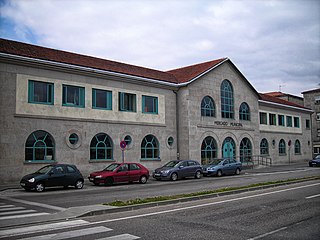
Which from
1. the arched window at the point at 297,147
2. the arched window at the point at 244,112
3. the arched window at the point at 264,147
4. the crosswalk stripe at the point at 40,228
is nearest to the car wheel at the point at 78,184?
the crosswalk stripe at the point at 40,228

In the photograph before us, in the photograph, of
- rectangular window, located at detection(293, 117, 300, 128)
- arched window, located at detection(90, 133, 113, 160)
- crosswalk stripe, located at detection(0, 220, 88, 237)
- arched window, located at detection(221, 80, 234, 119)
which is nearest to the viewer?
crosswalk stripe, located at detection(0, 220, 88, 237)

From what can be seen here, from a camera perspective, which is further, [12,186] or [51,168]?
[12,186]

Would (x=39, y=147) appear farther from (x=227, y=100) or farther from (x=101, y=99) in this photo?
(x=227, y=100)

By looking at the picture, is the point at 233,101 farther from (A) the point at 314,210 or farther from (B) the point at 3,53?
(A) the point at 314,210

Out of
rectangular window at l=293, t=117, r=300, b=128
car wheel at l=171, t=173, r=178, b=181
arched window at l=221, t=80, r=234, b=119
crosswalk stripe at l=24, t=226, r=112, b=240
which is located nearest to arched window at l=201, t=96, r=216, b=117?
arched window at l=221, t=80, r=234, b=119

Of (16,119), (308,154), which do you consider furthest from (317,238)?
(308,154)

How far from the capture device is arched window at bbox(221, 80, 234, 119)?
118 feet

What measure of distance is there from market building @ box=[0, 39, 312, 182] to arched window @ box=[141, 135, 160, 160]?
8 centimetres

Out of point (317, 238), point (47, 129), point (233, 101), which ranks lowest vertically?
point (317, 238)

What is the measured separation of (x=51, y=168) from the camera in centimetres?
1873

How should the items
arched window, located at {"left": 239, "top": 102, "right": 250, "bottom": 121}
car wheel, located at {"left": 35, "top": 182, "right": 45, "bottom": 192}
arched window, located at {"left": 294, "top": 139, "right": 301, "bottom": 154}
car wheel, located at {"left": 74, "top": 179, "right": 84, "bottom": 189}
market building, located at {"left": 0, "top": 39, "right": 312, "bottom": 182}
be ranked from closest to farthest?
car wheel, located at {"left": 35, "top": 182, "right": 45, "bottom": 192}
car wheel, located at {"left": 74, "top": 179, "right": 84, "bottom": 189}
market building, located at {"left": 0, "top": 39, "right": 312, "bottom": 182}
arched window, located at {"left": 239, "top": 102, "right": 250, "bottom": 121}
arched window, located at {"left": 294, "top": 139, "right": 301, "bottom": 154}

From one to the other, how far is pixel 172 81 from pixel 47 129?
1308 cm

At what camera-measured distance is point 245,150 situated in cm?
3859

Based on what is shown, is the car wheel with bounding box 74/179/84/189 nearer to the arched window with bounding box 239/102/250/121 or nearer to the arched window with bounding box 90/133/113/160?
the arched window with bounding box 90/133/113/160
